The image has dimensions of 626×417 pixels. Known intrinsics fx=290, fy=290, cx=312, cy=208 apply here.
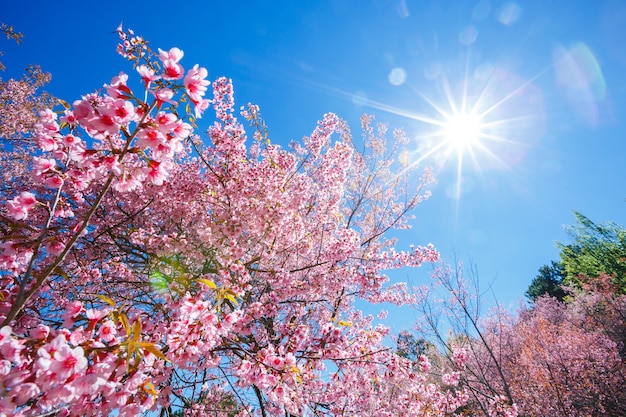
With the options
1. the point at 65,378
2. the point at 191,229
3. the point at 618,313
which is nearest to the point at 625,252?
the point at 618,313

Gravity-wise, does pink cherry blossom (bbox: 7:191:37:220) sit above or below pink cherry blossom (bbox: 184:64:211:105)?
below

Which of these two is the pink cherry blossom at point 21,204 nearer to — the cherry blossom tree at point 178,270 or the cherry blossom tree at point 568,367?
the cherry blossom tree at point 178,270

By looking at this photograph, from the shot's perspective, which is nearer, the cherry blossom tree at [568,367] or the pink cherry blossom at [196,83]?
the pink cherry blossom at [196,83]

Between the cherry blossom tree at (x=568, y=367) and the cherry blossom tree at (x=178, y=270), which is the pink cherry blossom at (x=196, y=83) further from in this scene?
the cherry blossom tree at (x=568, y=367)

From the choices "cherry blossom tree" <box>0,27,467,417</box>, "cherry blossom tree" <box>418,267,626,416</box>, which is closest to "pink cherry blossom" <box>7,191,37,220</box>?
"cherry blossom tree" <box>0,27,467,417</box>

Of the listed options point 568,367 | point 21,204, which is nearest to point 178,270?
point 21,204

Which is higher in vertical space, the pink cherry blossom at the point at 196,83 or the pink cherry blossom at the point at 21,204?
the pink cherry blossom at the point at 196,83

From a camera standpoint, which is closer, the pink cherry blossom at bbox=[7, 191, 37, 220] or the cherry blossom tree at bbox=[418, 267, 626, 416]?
the pink cherry blossom at bbox=[7, 191, 37, 220]

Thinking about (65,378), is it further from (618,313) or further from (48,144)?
(618,313)

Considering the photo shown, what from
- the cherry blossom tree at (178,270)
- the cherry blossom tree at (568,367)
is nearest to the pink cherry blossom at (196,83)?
the cherry blossom tree at (178,270)

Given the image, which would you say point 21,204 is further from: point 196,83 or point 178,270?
point 178,270

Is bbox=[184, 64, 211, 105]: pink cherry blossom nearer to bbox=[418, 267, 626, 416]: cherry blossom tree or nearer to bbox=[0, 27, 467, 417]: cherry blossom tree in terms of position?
bbox=[0, 27, 467, 417]: cherry blossom tree

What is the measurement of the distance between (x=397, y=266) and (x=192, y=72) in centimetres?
525

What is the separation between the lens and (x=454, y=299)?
863cm
